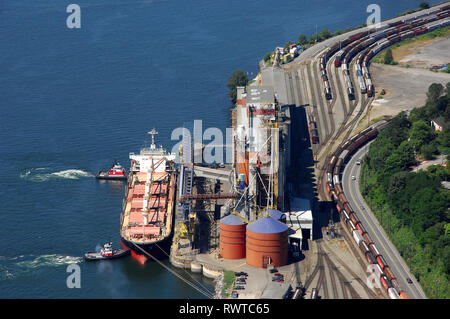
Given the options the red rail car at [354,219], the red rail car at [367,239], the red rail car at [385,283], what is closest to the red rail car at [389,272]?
the red rail car at [385,283]

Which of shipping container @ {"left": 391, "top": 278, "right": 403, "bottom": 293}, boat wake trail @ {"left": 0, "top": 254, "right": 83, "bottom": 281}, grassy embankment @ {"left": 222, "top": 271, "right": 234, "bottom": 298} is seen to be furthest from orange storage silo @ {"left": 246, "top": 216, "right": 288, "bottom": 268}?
boat wake trail @ {"left": 0, "top": 254, "right": 83, "bottom": 281}

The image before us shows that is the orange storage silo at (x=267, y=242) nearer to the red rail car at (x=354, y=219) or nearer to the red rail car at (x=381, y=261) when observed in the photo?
the red rail car at (x=381, y=261)

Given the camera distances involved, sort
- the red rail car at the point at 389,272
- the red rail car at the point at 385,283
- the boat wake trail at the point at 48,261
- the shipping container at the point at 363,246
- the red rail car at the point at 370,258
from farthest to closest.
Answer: the boat wake trail at the point at 48,261 → the shipping container at the point at 363,246 → the red rail car at the point at 370,258 → the red rail car at the point at 389,272 → the red rail car at the point at 385,283

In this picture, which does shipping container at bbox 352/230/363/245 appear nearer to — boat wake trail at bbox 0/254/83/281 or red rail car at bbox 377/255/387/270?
red rail car at bbox 377/255/387/270

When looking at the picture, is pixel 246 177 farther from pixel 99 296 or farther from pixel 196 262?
pixel 99 296

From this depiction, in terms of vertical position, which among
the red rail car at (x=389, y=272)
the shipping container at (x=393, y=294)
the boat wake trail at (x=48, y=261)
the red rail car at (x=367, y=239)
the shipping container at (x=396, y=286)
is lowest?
the shipping container at (x=393, y=294)

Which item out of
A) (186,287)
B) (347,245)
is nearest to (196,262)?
(186,287)

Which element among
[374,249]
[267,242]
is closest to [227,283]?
[267,242]
